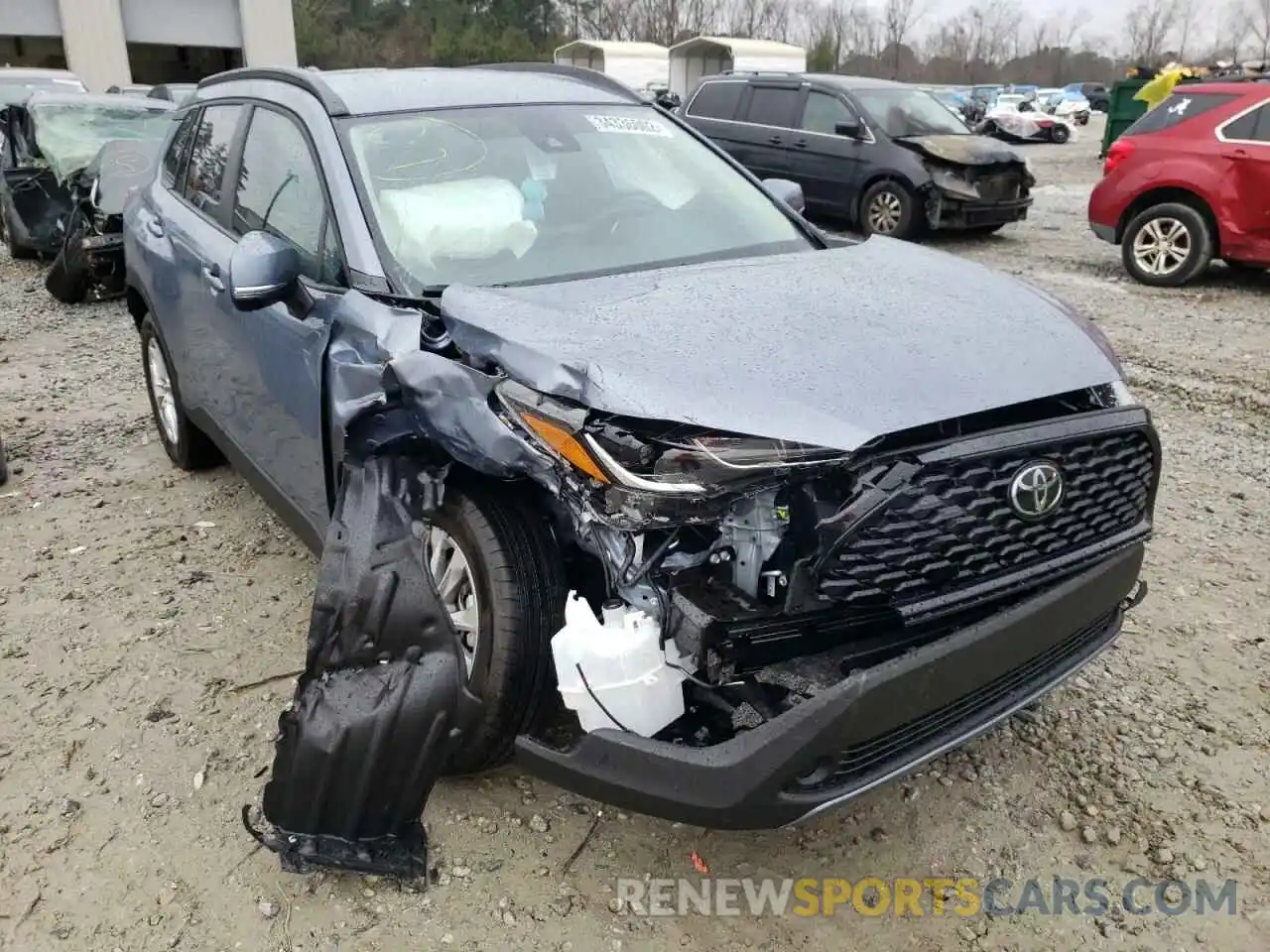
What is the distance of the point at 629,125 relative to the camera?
12.0ft

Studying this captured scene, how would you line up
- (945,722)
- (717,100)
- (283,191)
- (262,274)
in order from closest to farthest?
1. (945,722)
2. (262,274)
3. (283,191)
4. (717,100)

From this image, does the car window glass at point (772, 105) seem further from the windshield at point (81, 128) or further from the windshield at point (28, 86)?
the windshield at point (28, 86)

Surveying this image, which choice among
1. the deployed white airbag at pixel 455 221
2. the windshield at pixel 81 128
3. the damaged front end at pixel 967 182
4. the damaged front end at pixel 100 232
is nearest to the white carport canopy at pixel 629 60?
the damaged front end at pixel 967 182

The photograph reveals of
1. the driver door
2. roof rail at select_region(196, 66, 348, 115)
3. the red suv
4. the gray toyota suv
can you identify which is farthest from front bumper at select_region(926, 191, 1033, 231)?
the driver door

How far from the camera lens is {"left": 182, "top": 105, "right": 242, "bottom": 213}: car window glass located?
12.8 ft

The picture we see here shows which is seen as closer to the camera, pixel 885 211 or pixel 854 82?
pixel 885 211

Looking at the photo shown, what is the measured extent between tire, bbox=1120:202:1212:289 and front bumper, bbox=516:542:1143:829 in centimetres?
729

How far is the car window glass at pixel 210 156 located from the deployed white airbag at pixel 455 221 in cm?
132

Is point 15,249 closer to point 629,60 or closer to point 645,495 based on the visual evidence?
point 645,495

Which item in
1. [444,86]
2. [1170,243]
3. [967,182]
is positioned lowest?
[1170,243]

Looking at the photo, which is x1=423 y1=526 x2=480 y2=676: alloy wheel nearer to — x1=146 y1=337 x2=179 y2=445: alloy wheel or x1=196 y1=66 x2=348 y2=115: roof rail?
Answer: x1=196 y1=66 x2=348 y2=115: roof rail

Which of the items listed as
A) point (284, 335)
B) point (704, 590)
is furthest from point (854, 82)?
point (704, 590)

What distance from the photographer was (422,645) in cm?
237

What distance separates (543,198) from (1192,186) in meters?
7.06
